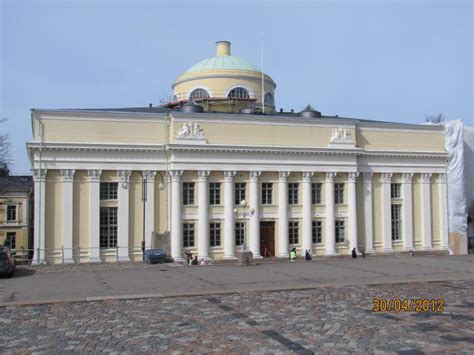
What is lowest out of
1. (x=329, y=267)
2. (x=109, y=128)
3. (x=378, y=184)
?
(x=329, y=267)

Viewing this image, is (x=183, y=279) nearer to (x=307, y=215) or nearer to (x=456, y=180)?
(x=307, y=215)

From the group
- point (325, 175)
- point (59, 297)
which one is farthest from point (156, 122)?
point (59, 297)

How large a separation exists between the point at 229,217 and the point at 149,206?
499cm

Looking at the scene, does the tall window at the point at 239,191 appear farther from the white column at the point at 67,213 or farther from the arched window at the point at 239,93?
the arched window at the point at 239,93

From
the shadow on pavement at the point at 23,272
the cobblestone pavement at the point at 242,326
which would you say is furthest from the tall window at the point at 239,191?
the cobblestone pavement at the point at 242,326

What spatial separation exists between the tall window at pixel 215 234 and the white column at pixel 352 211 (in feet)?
29.4

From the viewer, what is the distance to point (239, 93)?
46750 mm

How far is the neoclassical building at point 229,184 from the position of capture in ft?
115

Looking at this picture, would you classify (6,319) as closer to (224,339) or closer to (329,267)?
(224,339)

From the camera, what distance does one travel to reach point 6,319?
47.8ft

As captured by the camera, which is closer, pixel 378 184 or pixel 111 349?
pixel 111 349

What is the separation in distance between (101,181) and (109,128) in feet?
10.6

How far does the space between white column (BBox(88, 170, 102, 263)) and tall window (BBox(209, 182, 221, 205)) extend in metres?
6.88

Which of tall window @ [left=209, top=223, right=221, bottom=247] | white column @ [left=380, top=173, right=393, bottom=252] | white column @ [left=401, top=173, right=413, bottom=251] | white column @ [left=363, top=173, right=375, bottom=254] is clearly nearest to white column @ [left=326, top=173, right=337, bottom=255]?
white column @ [left=363, top=173, right=375, bottom=254]
